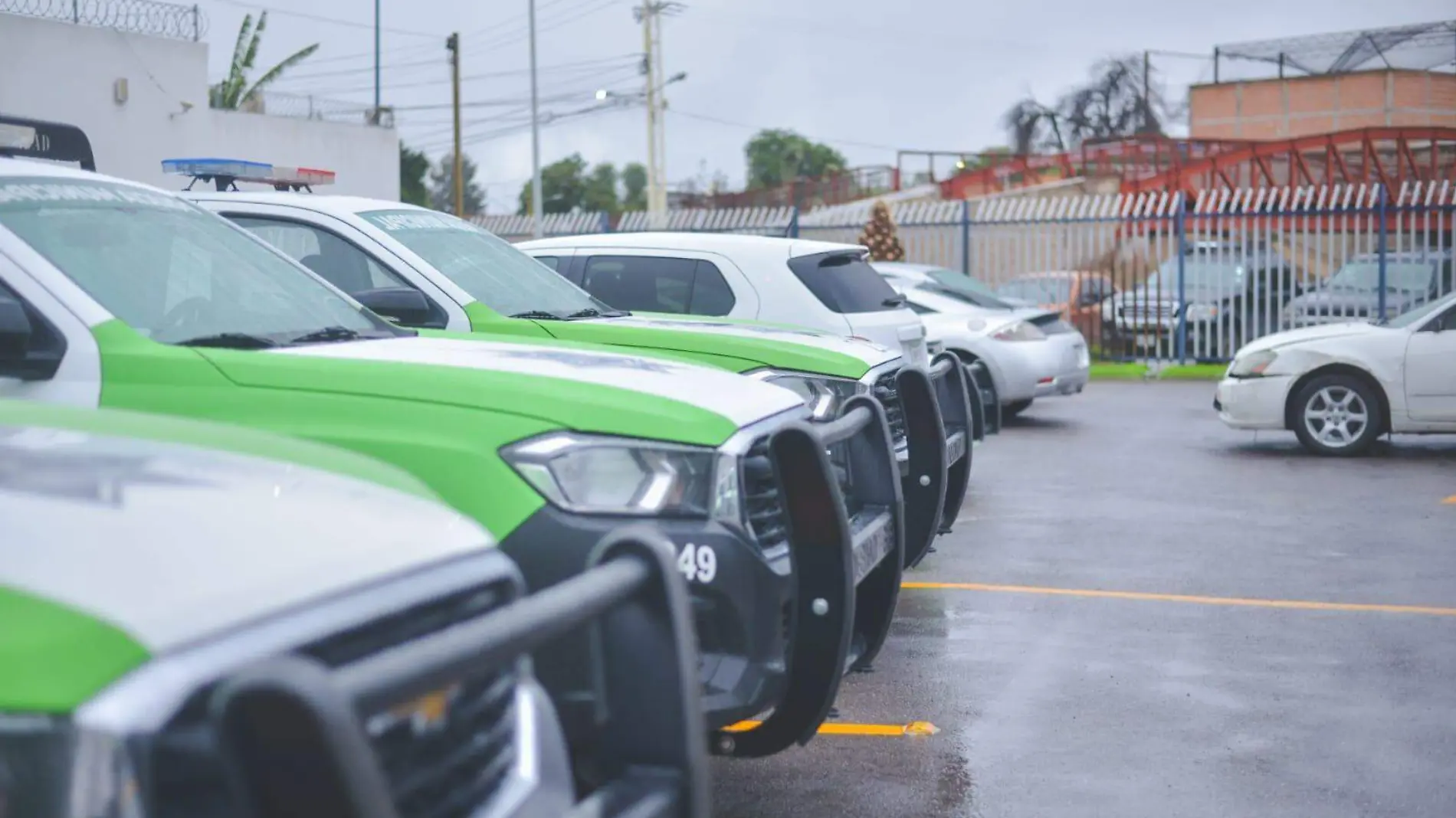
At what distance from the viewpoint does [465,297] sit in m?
7.09

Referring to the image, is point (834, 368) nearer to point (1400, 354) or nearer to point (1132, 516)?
point (1132, 516)

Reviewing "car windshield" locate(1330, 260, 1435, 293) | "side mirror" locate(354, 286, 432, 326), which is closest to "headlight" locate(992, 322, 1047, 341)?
"car windshield" locate(1330, 260, 1435, 293)

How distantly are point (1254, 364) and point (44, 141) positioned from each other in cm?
960

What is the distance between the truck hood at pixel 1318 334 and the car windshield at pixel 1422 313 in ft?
0.49

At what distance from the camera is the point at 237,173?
842 cm

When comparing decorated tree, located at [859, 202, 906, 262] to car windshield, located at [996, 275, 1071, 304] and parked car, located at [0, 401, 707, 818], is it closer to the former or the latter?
car windshield, located at [996, 275, 1071, 304]

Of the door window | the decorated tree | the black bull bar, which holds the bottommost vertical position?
the black bull bar

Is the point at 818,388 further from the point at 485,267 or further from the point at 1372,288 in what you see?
the point at 1372,288

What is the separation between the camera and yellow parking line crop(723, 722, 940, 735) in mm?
5477

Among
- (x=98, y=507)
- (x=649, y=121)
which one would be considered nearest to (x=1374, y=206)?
(x=98, y=507)

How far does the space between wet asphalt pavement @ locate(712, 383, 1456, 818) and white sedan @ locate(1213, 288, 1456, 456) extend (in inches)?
49.9

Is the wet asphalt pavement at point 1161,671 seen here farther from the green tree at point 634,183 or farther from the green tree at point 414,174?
the green tree at point 634,183

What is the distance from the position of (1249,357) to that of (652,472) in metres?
10.1

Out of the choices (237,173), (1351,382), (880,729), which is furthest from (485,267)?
(1351,382)
